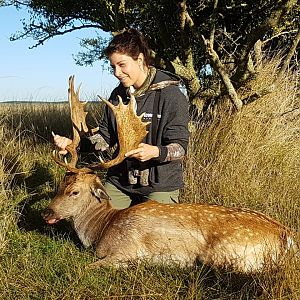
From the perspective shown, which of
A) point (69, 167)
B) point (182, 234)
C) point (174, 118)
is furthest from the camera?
point (174, 118)

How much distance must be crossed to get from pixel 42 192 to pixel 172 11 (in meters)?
3.93

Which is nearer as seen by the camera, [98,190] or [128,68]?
[98,190]

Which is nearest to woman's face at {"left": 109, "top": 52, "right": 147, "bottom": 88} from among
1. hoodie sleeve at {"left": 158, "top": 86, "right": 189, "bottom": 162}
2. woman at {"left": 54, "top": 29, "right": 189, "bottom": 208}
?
woman at {"left": 54, "top": 29, "right": 189, "bottom": 208}

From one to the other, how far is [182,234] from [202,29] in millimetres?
5701

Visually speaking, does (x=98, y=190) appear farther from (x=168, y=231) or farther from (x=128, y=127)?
(x=168, y=231)

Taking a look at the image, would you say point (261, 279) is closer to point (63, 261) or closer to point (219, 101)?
point (63, 261)

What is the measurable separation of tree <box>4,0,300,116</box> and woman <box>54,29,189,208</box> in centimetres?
201

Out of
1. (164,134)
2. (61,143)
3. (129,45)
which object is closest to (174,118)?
(164,134)

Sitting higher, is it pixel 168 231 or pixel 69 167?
pixel 69 167

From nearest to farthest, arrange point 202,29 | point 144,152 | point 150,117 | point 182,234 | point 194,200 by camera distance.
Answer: point 182,234, point 144,152, point 150,117, point 194,200, point 202,29

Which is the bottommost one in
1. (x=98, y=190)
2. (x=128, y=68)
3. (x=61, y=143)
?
(x=98, y=190)

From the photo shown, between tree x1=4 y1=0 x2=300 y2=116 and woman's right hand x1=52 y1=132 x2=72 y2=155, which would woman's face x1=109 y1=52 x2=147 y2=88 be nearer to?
woman's right hand x1=52 y1=132 x2=72 y2=155

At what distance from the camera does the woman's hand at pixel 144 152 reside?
446 cm

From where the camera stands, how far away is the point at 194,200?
5773 millimetres
